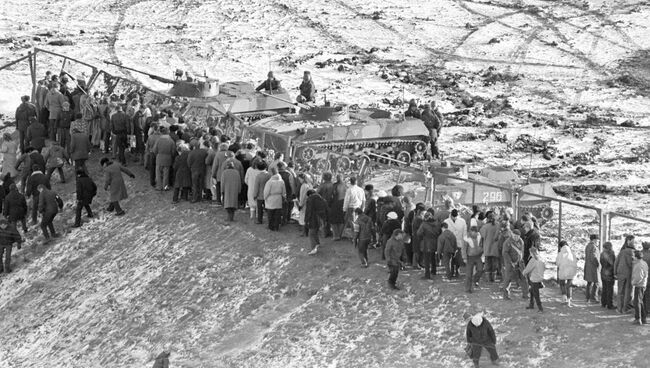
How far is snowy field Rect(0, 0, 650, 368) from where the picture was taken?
22.9 m

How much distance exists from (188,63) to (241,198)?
21.2 m

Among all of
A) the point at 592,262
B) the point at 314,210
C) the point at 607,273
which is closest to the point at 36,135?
the point at 314,210

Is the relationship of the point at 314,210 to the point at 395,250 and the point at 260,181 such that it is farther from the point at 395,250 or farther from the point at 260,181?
the point at 395,250

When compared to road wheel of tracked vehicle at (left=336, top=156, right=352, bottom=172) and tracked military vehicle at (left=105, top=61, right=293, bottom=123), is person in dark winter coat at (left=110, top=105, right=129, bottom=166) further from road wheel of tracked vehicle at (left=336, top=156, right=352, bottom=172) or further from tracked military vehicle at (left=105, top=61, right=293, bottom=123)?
road wheel of tracked vehicle at (left=336, top=156, right=352, bottom=172)

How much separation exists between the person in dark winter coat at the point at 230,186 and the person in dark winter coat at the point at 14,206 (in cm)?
490

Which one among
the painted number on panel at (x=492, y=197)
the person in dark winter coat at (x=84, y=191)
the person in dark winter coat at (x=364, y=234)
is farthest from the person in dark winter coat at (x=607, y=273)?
the person in dark winter coat at (x=84, y=191)

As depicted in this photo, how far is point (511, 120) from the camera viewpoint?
4216 centimetres

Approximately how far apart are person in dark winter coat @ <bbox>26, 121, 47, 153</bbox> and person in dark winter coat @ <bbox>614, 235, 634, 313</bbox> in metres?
15.7

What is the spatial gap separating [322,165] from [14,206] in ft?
22.6

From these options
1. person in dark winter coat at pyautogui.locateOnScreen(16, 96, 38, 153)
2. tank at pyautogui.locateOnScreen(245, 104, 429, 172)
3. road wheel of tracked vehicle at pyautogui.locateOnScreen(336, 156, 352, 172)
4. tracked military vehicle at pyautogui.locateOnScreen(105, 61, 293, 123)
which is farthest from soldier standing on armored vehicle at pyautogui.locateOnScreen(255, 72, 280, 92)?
road wheel of tracked vehicle at pyautogui.locateOnScreen(336, 156, 352, 172)

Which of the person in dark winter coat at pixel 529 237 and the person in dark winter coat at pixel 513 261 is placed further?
the person in dark winter coat at pixel 529 237

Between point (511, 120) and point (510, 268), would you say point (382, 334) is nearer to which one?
point (510, 268)

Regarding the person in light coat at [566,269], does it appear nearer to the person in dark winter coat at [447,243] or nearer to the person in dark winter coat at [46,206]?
the person in dark winter coat at [447,243]

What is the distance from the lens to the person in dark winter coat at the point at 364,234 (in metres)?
24.5
